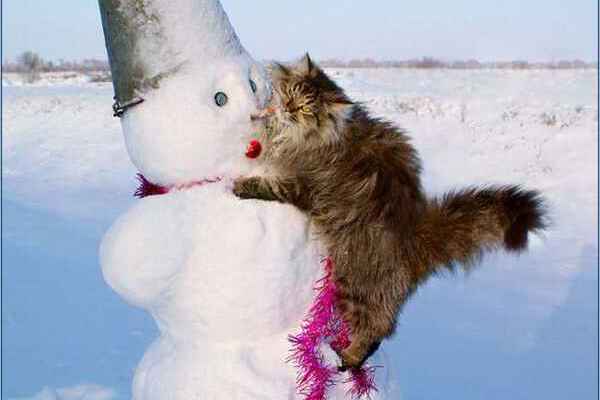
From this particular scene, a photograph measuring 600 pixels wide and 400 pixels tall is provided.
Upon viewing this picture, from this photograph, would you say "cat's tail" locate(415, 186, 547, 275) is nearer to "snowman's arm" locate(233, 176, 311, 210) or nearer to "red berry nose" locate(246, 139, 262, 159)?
"snowman's arm" locate(233, 176, 311, 210)

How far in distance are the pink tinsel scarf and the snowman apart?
4 centimetres

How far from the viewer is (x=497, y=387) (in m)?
3.99

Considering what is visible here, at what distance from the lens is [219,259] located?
1.77 meters

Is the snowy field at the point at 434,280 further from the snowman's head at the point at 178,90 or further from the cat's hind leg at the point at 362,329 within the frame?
the snowman's head at the point at 178,90

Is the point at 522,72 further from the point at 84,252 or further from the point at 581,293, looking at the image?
the point at 84,252

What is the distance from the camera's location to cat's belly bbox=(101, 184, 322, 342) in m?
1.77

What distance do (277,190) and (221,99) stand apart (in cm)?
28

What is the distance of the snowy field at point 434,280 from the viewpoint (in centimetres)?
409

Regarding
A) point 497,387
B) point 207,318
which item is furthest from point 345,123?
point 497,387

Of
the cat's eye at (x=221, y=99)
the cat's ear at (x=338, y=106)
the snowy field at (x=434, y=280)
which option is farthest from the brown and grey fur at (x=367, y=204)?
the snowy field at (x=434, y=280)

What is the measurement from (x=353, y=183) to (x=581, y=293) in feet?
13.7

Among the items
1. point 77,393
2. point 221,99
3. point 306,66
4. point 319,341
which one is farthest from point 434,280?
point 221,99

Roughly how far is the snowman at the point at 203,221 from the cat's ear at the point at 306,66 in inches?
4.8

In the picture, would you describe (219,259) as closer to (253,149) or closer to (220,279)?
(220,279)
